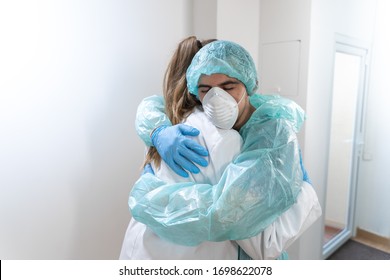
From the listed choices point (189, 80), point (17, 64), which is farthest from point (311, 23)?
point (17, 64)

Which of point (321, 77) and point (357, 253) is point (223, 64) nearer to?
point (321, 77)

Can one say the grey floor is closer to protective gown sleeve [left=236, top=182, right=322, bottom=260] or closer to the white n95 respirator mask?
protective gown sleeve [left=236, top=182, right=322, bottom=260]

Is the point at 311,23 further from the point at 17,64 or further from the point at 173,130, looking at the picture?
the point at 17,64

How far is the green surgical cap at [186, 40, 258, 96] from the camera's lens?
2.92ft

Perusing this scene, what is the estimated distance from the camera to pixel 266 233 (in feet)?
2.58

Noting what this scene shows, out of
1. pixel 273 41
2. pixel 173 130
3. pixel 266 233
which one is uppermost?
pixel 273 41

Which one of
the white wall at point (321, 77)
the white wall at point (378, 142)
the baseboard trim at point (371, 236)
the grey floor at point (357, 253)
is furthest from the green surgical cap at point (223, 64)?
the baseboard trim at point (371, 236)

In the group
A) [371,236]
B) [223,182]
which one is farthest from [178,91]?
[371,236]

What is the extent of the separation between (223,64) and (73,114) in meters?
0.87

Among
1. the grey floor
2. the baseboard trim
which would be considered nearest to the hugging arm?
the grey floor

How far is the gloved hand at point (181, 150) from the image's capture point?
0.83 metres

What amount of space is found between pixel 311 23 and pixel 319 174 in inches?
40.0

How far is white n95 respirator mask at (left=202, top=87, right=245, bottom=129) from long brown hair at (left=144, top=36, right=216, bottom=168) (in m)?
0.15

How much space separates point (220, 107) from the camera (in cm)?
88
